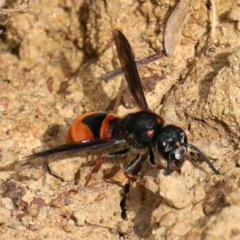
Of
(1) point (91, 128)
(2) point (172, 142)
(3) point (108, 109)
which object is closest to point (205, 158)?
(2) point (172, 142)

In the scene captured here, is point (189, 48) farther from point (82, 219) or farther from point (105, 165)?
point (82, 219)

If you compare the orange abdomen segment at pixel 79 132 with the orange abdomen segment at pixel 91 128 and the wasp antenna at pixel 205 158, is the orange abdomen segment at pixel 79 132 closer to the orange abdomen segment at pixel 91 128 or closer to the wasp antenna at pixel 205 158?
the orange abdomen segment at pixel 91 128

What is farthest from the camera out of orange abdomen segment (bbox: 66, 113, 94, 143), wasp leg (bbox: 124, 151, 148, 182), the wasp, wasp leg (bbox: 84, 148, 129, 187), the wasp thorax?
orange abdomen segment (bbox: 66, 113, 94, 143)

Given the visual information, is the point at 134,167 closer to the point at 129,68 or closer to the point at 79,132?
the point at 79,132

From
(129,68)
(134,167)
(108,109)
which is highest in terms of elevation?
(129,68)

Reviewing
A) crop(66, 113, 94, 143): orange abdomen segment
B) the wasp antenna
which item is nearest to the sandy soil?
the wasp antenna

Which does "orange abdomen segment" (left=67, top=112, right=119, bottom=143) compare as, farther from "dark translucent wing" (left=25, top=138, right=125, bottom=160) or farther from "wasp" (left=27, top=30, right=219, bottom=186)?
"dark translucent wing" (left=25, top=138, right=125, bottom=160)

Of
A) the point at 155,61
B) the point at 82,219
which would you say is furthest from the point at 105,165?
the point at 155,61
